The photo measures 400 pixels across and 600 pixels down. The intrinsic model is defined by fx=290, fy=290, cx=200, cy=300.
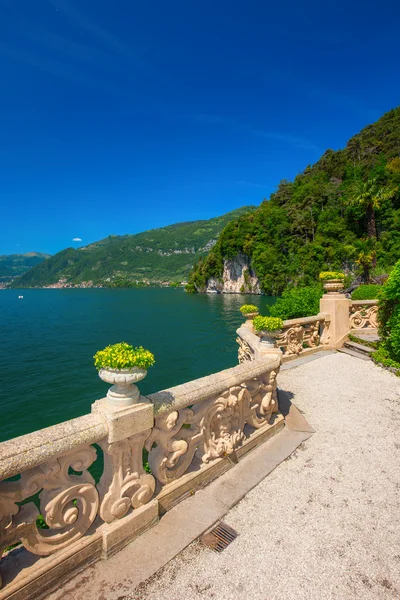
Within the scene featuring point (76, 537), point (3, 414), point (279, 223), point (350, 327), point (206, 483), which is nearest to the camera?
point (76, 537)

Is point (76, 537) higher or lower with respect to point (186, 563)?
higher

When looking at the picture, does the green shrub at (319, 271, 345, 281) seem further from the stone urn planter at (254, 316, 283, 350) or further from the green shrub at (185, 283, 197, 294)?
the green shrub at (185, 283, 197, 294)

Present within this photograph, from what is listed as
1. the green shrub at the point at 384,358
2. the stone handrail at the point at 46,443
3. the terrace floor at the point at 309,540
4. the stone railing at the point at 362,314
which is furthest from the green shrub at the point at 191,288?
the stone handrail at the point at 46,443

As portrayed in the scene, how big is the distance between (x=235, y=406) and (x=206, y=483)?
935 millimetres

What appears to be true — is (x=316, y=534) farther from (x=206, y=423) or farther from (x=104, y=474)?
(x=104, y=474)

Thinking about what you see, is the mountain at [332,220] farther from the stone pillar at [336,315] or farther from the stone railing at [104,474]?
the stone railing at [104,474]

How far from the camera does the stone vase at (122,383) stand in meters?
2.49

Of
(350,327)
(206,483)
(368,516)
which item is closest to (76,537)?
(206,483)

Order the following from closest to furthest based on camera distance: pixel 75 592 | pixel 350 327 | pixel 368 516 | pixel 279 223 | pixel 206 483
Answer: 1. pixel 75 592
2. pixel 368 516
3. pixel 206 483
4. pixel 350 327
5. pixel 279 223

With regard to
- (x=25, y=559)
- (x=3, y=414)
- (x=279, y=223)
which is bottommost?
(x=3, y=414)

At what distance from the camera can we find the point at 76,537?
238 centimetres

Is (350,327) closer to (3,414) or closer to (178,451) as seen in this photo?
(178,451)

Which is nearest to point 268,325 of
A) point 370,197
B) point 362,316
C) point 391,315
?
point 391,315

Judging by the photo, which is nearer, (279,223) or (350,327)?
(350,327)
